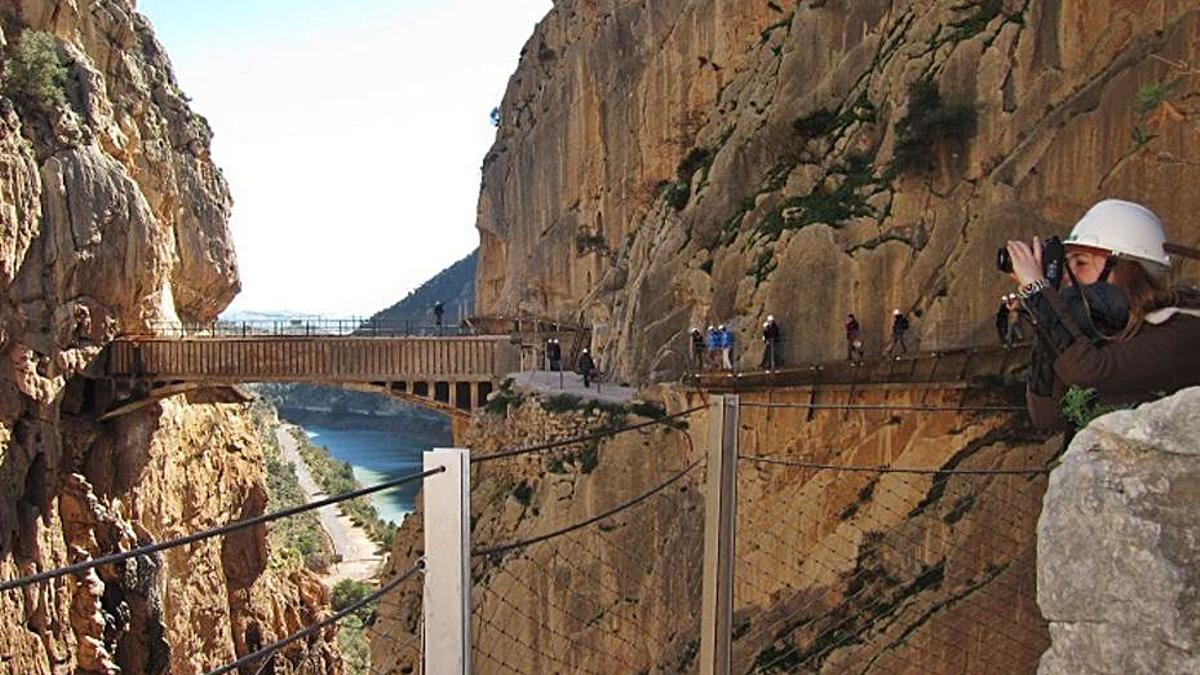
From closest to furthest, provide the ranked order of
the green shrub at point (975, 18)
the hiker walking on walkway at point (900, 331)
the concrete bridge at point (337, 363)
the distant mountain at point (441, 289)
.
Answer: the hiker walking on walkway at point (900, 331) → the green shrub at point (975, 18) → the concrete bridge at point (337, 363) → the distant mountain at point (441, 289)

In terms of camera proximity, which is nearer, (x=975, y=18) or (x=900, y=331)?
(x=900, y=331)

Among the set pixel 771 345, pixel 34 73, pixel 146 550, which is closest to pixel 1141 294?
pixel 146 550

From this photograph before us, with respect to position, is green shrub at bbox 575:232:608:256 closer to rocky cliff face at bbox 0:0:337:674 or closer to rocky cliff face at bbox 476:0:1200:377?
rocky cliff face at bbox 476:0:1200:377

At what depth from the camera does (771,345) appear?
45.9 feet

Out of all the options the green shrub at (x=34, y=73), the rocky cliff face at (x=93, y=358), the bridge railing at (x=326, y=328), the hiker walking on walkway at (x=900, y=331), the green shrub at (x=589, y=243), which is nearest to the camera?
the hiker walking on walkway at (x=900, y=331)

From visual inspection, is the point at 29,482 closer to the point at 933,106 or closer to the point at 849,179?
the point at 849,179

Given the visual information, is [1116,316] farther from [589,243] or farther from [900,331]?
[589,243]

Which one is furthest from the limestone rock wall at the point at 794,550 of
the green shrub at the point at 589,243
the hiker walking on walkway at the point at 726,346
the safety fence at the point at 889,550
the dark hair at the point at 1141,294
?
the green shrub at the point at 589,243

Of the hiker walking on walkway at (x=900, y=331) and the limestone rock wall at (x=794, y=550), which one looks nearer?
the limestone rock wall at (x=794, y=550)

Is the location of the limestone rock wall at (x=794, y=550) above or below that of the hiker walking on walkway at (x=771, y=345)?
below

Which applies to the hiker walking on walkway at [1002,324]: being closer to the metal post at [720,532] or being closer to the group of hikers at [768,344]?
the group of hikers at [768,344]

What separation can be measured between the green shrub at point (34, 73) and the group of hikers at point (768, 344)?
18.4 m

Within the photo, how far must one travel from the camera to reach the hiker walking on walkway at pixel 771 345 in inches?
550

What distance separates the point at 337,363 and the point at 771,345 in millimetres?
15180
